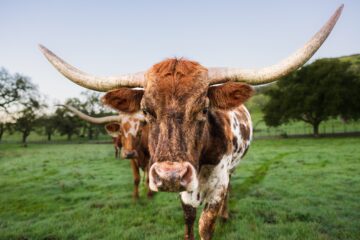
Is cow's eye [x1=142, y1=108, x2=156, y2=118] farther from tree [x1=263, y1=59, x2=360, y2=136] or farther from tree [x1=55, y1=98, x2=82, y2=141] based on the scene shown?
tree [x1=55, y1=98, x2=82, y2=141]

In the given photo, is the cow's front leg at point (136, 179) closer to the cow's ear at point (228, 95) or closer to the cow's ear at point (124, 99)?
the cow's ear at point (124, 99)

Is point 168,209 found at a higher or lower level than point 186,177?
lower

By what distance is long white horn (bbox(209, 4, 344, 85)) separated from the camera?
259 centimetres

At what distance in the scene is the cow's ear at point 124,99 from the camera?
323cm

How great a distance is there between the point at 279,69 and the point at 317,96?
3705 cm

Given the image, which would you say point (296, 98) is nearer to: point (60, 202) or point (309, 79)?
point (309, 79)

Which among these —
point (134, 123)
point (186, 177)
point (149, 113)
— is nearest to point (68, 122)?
point (134, 123)

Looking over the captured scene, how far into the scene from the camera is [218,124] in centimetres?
349

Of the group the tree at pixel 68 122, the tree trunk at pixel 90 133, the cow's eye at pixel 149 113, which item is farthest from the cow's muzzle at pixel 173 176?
the tree at pixel 68 122

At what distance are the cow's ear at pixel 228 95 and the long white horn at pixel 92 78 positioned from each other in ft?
2.78

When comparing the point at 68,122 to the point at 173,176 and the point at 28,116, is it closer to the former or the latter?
the point at 28,116

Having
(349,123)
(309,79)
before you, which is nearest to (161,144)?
(309,79)

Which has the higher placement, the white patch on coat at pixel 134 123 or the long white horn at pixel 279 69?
the long white horn at pixel 279 69

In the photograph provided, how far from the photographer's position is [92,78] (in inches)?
133
